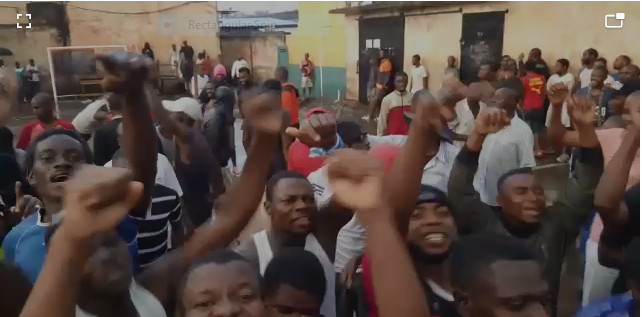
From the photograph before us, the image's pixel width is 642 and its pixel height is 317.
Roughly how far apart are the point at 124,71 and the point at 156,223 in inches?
28.8

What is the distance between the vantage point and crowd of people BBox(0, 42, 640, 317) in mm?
1466

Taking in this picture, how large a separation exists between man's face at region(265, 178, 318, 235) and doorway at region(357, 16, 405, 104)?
10866mm

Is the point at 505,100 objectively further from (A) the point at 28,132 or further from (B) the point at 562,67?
(B) the point at 562,67

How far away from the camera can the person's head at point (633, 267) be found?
1787mm

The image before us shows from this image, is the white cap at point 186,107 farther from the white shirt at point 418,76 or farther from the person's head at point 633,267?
the white shirt at point 418,76

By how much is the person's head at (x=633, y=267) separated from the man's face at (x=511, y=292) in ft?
1.38

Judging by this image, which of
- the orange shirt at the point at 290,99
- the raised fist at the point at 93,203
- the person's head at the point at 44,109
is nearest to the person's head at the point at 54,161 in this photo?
the raised fist at the point at 93,203

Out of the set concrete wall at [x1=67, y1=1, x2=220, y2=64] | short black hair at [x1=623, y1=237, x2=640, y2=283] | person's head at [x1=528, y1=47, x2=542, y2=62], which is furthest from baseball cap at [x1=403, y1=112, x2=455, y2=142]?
concrete wall at [x1=67, y1=1, x2=220, y2=64]

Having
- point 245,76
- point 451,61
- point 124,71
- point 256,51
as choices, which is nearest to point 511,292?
point 124,71

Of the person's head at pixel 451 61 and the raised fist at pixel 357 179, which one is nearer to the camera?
the raised fist at pixel 357 179

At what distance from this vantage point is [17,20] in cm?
1780

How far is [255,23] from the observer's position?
17562mm

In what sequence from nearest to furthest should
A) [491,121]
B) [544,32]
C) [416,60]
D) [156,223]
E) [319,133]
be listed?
[156,223] < [491,121] < [319,133] < [544,32] < [416,60]

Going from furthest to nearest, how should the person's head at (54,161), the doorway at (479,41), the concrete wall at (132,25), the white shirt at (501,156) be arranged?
the concrete wall at (132,25)
the doorway at (479,41)
the white shirt at (501,156)
the person's head at (54,161)
